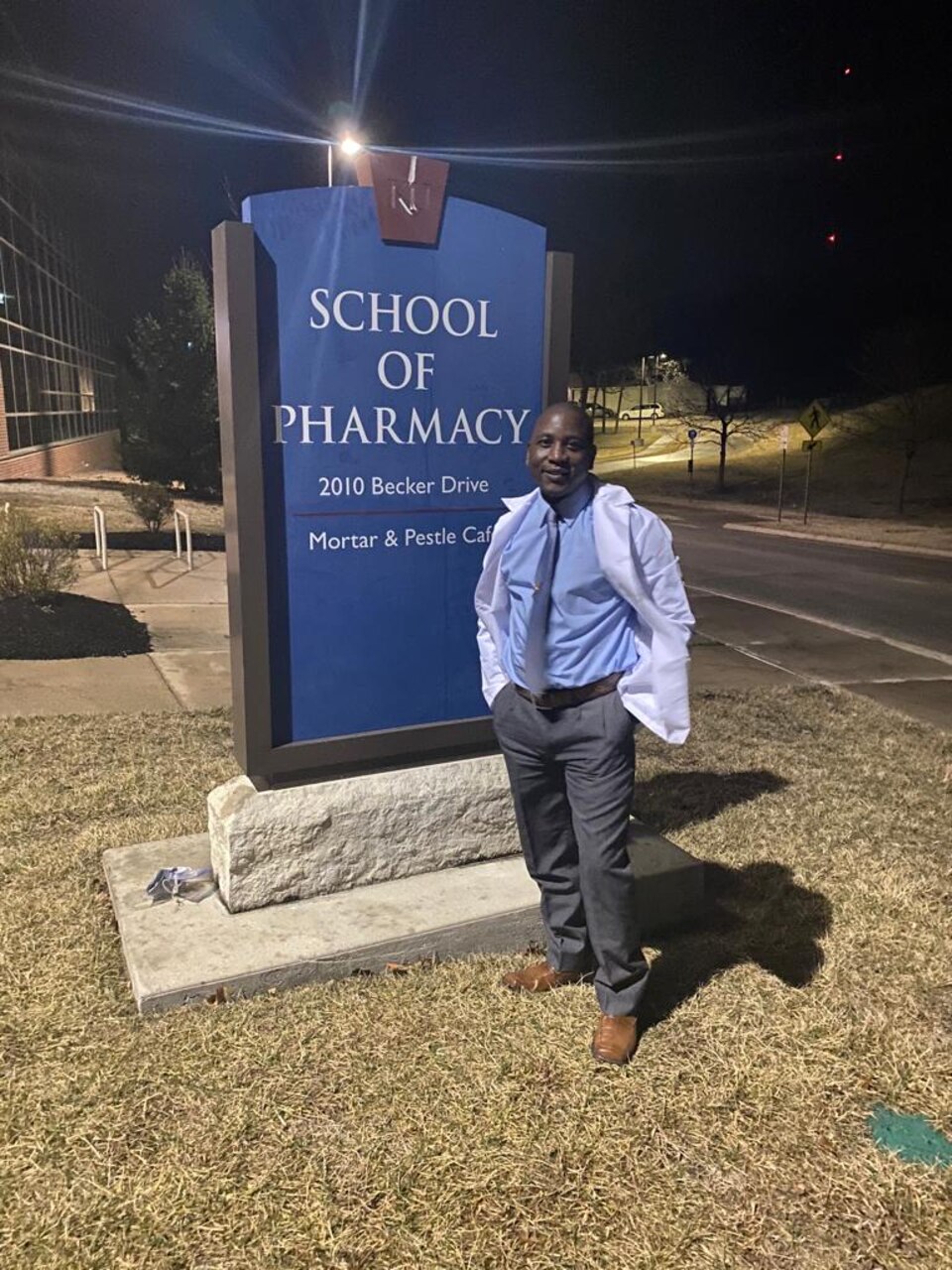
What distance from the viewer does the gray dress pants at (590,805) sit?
2617mm

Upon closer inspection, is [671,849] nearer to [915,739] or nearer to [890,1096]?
[890,1096]

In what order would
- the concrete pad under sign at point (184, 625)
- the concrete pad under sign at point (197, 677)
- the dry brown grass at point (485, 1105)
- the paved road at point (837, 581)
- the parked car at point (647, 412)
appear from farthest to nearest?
the parked car at point (647, 412) < the paved road at point (837, 581) < the concrete pad under sign at point (184, 625) < the concrete pad under sign at point (197, 677) < the dry brown grass at point (485, 1105)

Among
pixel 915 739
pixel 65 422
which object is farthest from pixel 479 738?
pixel 65 422

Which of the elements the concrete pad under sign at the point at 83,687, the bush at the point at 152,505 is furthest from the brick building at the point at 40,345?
the concrete pad under sign at the point at 83,687

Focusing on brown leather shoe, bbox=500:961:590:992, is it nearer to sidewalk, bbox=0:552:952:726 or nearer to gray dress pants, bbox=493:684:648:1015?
gray dress pants, bbox=493:684:648:1015

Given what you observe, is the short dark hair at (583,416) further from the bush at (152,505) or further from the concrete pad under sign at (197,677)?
the bush at (152,505)

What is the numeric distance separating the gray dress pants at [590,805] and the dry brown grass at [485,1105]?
278 millimetres

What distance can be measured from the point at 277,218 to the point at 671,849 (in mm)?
2705

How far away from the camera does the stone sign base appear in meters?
3.21

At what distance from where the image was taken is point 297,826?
325 centimetres

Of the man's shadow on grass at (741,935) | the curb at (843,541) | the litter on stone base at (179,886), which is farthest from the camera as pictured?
the curb at (843,541)

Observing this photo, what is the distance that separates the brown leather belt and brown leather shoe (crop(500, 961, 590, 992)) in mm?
943

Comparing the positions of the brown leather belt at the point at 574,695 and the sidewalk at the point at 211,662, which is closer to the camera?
the brown leather belt at the point at 574,695

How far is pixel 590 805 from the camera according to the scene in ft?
8.64
